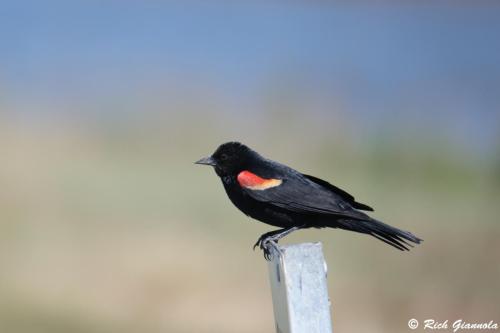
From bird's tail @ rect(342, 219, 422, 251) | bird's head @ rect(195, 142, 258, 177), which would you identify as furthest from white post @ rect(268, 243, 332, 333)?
bird's head @ rect(195, 142, 258, 177)

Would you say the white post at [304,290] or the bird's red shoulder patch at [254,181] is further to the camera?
the bird's red shoulder patch at [254,181]

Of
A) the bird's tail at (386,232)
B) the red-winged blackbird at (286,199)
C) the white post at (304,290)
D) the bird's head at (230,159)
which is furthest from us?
the bird's head at (230,159)

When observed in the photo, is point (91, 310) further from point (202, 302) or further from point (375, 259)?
point (375, 259)

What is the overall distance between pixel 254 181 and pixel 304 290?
1.32 meters

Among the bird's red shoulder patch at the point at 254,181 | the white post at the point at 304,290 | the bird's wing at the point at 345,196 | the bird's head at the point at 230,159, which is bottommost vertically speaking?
the white post at the point at 304,290

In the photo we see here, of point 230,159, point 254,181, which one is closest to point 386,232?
point 254,181

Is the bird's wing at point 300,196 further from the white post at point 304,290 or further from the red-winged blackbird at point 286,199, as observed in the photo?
the white post at point 304,290

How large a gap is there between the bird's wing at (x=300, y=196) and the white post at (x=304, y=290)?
97 cm

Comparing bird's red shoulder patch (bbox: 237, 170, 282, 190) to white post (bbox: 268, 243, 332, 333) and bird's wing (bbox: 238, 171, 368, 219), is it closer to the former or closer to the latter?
bird's wing (bbox: 238, 171, 368, 219)

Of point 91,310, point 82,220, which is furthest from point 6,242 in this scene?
point 91,310

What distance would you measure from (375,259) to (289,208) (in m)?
4.13

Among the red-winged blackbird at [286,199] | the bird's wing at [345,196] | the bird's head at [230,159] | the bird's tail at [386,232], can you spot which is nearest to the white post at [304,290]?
the bird's tail at [386,232]

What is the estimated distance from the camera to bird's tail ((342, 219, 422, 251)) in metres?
3.61

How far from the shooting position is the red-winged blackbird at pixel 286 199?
3.86 metres
